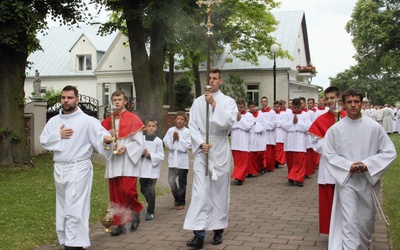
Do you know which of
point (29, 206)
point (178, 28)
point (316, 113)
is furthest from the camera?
point (178, 28)

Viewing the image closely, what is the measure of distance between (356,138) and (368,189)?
1.86ft

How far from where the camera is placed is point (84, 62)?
52.1 m

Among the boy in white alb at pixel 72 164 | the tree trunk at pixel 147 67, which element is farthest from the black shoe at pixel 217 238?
the tree trunk at pixel 147 67

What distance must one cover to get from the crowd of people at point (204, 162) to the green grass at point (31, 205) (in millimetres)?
1056

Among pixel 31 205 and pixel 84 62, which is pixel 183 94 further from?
pixel 31 205

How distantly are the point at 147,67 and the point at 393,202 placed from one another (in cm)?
1277

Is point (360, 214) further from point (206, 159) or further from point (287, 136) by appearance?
point (287, 136)

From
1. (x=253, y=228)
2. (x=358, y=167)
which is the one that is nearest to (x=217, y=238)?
(x=253, y=228)

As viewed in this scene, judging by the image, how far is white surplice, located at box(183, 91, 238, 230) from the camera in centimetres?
741

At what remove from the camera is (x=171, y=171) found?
10438 millimetres

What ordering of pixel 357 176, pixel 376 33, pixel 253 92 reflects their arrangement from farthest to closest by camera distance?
pixel 253 92
pixel 376 33
pixel 357 176

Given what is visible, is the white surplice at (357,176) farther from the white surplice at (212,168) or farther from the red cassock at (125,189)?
the red cassock at (125,189)

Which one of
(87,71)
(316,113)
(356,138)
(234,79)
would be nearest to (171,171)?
(356,138)

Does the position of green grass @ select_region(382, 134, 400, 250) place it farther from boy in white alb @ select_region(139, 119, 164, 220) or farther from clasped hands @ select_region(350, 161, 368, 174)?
boy in white alb @ select_region(139, 119, 164, 220)
